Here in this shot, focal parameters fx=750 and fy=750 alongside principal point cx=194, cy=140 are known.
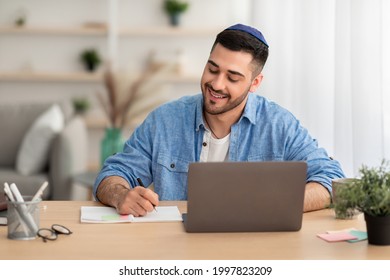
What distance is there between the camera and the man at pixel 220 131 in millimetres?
2514

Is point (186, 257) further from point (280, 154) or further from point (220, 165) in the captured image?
point (280, 154)

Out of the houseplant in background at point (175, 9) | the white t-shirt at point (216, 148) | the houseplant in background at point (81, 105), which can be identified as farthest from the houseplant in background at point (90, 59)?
the white t-shirt at point (216, 148)

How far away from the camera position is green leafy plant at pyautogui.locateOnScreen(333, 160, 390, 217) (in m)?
1.75

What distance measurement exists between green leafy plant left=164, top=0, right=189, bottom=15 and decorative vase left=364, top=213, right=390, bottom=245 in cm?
516

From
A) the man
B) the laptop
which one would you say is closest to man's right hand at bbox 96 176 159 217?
the laptop

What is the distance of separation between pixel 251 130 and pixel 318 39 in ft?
3.97

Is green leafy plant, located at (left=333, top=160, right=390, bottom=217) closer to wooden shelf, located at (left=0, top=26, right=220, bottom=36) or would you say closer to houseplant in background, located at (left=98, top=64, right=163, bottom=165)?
houseplant in background, located at (left=98, top=64, right=163, bottom=165)

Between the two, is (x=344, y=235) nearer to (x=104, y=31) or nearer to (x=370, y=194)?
(x=370, y=194)

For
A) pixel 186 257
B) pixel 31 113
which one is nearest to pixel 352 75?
pixel 186 257

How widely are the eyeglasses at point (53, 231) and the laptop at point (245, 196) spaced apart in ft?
1.01

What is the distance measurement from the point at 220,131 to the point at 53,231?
3.13ft

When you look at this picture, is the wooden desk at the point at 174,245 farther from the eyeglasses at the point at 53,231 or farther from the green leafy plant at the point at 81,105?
the green leafy plant at the point at 81,105

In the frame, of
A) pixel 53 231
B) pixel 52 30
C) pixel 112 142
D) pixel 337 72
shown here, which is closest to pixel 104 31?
pixel 52 30

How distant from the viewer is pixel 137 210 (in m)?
2.10
